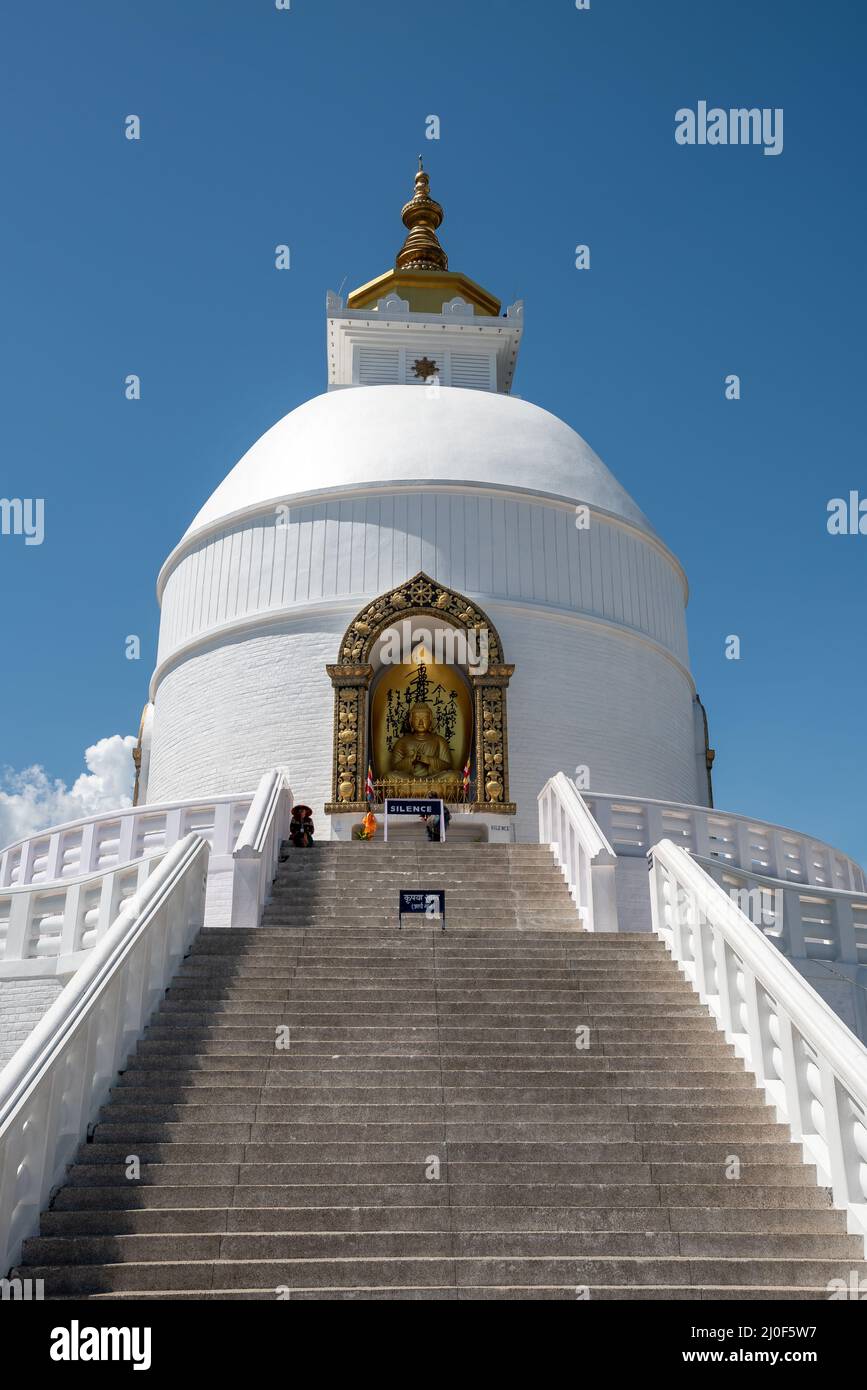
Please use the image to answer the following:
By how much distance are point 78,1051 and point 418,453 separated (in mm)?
17394

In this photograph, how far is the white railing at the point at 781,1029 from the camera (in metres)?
7.57

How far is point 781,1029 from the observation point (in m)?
8.66

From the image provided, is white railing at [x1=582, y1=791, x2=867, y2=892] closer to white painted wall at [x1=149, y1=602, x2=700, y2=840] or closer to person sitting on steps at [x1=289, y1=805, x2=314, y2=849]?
white painted wall at [x1=149, y1=602, x2=700, y2=840]

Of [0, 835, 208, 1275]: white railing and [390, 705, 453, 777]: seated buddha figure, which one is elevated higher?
[390, 705, 453, 777]: seated buddha figure

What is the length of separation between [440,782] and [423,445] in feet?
23.8

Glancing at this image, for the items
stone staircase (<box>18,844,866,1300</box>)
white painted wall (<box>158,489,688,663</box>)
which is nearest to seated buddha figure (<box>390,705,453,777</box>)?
white painted wall (<box>158,489,688,663</box>)

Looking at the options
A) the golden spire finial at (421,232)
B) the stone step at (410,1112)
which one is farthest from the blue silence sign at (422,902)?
the golden spire finial at (421,232)

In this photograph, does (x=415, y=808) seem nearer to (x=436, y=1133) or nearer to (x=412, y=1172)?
(x=436, y=1133)

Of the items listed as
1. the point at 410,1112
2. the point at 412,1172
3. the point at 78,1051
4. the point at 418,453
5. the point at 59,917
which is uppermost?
the point at 418,453

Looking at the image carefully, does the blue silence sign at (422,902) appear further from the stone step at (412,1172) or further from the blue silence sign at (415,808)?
the stone step at (412,1172)

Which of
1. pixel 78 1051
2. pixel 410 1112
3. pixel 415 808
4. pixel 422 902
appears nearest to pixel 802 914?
pixel 422 902

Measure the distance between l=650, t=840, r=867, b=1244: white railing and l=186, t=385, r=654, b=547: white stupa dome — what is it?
13.4 meters

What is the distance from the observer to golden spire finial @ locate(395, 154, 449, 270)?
33.8 m
